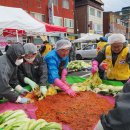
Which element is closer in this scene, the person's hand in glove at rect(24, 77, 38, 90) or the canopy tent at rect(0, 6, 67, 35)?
the person's hand in glove at rect(24, 77, 38, 90)

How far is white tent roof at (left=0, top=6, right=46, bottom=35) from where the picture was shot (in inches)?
369

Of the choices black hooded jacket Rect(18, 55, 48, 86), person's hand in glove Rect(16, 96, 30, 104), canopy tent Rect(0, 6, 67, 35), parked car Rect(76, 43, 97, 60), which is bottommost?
parked car Rect(76, 43, 97, 60)

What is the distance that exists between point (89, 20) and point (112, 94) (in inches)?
1830

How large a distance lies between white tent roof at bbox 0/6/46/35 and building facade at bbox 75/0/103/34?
36.4 m

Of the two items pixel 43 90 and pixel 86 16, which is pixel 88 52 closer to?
pixel 43 90

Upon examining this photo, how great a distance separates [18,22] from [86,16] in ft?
133

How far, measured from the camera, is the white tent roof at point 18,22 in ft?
30.8

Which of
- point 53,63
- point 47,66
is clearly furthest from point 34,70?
point 53,63

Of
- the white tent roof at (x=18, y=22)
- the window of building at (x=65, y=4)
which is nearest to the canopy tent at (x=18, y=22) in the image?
the white tent roof at (x=18, y=22)

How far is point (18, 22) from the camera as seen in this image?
31.9 ft

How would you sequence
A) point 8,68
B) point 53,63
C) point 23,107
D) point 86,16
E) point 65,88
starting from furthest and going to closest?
point 86,16, point 53,63, point 65,88, point 8,68, point 23,107

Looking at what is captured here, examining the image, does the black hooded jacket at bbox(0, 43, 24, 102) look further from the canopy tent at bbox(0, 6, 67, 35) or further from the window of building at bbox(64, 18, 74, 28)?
the window of building at bbox(64, 18, 74, 28)

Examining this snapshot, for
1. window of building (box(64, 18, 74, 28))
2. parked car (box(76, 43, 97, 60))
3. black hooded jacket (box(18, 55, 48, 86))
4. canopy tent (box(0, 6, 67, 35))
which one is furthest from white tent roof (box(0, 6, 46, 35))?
window of building (box(64, 18, 74, 28))

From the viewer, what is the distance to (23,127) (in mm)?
2820
